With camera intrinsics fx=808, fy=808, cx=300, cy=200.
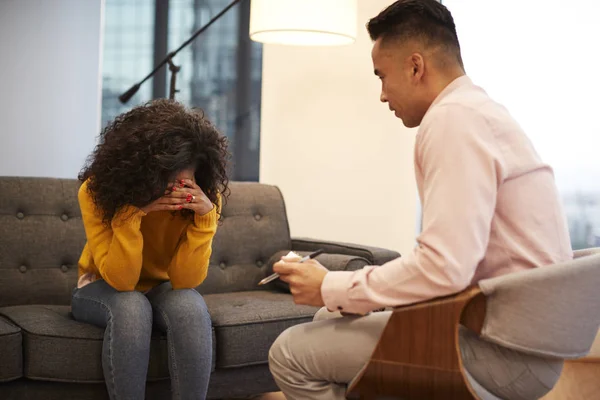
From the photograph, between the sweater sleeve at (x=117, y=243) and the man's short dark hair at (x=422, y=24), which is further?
the sweater sleeve at (x=117, y=243)

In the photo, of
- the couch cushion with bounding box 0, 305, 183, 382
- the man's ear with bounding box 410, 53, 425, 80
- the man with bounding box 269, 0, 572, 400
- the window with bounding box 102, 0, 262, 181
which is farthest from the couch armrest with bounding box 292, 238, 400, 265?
the man's ear with bounding box 410, 53, 425, 80

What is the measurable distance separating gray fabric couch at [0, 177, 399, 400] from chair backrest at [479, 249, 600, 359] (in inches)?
49.0

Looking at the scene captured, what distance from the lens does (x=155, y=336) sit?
8.04 feet

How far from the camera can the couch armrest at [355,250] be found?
123 inches

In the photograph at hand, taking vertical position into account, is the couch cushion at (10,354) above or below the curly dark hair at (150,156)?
below

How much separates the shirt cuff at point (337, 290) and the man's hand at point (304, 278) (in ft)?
0.06

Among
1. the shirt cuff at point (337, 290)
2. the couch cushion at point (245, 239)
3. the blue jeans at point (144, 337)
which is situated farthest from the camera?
the couch cushion at point (245, 239)

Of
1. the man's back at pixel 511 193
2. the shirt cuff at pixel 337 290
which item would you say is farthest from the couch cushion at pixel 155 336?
the man's back at pixel 511 193

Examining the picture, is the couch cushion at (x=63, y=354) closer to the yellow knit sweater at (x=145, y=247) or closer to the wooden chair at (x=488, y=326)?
the yellow knit sweater at (x=145, y=247)

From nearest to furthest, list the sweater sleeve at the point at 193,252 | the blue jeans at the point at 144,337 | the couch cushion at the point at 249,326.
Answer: the blue jeans at the point at 144,337, the sweater sleeve at the point at 193,252, the couch cushion at the point at 249,326

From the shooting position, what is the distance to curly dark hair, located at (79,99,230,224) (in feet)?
7.58

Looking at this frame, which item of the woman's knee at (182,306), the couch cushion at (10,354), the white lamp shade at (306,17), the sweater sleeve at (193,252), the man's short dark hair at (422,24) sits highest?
the white lamp shade at (306,17)

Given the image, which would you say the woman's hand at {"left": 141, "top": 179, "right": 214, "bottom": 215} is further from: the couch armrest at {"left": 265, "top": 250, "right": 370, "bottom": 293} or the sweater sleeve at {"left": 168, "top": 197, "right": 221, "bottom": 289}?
the couch armrest at {"left": 265, "top": 250, "right": 370, "bottom": 293}

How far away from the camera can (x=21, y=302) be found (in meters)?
2.85
